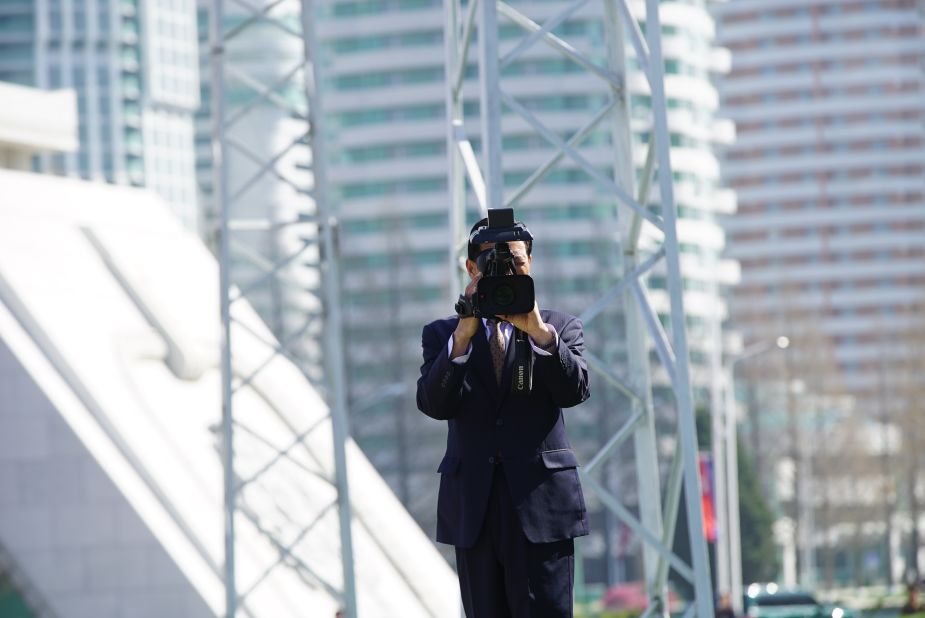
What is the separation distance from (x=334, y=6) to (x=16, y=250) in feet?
218

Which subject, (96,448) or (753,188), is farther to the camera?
(753,188)

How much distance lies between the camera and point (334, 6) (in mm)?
81312

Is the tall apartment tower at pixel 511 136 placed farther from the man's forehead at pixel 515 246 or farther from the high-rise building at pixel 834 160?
the man's forehead at pixel 515 246

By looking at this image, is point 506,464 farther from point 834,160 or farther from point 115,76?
point 115,76

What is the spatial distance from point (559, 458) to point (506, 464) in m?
0.16

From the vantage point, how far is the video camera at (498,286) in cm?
406

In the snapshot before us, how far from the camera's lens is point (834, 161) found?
106 m

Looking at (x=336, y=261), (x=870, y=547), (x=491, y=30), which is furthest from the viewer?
(x=870, y=547)

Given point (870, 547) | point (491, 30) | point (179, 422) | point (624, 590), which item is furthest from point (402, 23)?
point (491, 30)

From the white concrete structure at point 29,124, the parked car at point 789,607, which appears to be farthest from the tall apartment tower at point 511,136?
the white concrete structure at point 29,124

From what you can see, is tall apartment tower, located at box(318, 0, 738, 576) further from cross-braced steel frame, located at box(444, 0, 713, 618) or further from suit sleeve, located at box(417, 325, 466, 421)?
suit sleeve, located at box(417, 325, 466, 421)

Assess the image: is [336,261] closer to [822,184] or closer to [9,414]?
[9,414]

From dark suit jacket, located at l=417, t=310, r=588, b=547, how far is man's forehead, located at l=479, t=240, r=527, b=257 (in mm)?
220

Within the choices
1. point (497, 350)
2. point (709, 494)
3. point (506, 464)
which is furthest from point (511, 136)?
point (506, 464)
